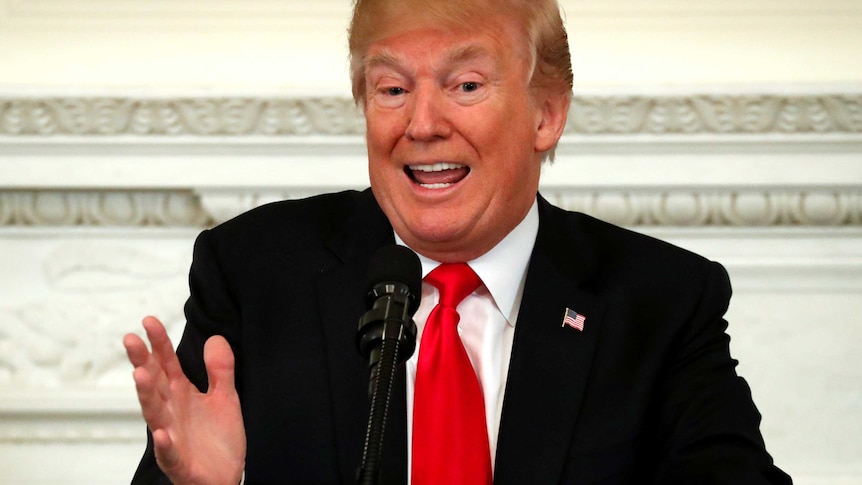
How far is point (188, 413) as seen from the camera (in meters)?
1.39

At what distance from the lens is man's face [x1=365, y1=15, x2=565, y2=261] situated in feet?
5.35

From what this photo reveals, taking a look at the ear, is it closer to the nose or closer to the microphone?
the nose

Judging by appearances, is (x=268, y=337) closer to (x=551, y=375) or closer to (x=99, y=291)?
(x=551, y=375)

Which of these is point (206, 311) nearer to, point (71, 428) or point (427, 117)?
point (427, 117)

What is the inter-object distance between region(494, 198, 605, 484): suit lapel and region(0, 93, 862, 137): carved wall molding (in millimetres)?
526

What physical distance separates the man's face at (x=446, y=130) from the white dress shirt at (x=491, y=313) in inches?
2.5

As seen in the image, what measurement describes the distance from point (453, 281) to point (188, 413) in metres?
0.47

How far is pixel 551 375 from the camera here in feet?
5.49

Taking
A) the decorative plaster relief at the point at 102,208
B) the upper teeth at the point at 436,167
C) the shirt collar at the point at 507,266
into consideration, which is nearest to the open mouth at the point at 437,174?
the upper teeth at the point at 436,167

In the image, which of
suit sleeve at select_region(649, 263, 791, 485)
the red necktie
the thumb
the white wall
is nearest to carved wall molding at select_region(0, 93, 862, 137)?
the white wall

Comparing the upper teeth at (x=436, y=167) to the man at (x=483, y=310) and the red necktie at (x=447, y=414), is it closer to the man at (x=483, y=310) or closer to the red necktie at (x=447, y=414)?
the man at (x=483, y=310)

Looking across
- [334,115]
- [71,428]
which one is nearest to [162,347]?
[334,115]

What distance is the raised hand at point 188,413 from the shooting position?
1300mm

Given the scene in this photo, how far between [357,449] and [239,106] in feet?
2.90
